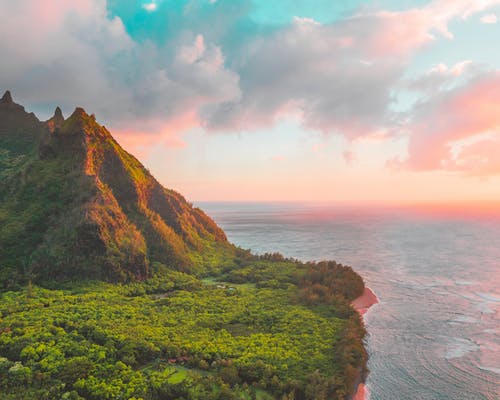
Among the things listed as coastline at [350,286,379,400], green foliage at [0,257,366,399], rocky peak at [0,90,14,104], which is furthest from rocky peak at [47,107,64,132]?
coastline at [350,286,379,400]

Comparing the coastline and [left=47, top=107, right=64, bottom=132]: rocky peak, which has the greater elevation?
[left=47, top=107, right=64, bottom=132]: rocky peak

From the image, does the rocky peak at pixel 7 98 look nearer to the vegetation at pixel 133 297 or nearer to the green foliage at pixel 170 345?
the vegetation at pixel 133 297

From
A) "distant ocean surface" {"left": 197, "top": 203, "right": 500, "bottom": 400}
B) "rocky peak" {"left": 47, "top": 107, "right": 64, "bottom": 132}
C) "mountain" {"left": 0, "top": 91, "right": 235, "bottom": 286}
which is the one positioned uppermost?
"rocky peak" {"left": 47, "top": 107, "right": 64, "bottom": 132}

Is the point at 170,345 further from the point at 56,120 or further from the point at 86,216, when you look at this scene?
the point at 56,120

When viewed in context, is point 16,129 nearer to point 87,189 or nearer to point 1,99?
point 1,99

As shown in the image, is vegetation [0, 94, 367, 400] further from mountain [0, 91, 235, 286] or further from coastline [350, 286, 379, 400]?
coastline [350, 286, 379, 400]
